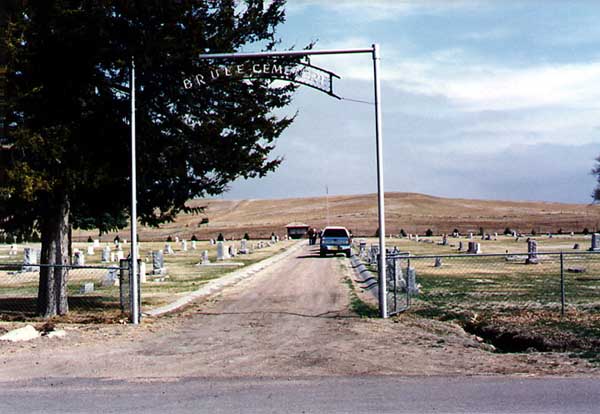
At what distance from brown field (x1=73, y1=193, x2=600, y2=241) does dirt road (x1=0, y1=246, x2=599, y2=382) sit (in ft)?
312

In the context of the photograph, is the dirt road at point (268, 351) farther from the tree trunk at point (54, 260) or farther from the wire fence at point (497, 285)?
the wire fence at point (497, 285)

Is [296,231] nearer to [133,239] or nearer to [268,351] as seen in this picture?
[133,239]

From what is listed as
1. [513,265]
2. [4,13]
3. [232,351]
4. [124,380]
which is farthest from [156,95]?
[513,265]

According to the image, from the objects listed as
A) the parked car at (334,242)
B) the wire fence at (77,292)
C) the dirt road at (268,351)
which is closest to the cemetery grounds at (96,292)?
the wire fence at (77,292)

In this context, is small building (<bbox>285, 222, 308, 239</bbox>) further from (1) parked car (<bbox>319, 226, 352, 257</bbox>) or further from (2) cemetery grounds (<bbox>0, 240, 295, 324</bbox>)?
(2) cemetery grounds (<bbox>0, 240, 295, 324</bbox>)

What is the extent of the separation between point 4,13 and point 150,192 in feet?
16.0

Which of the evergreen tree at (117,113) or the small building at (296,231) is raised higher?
the evergreen tree at (117,113)

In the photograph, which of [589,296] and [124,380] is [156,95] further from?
[589,296]

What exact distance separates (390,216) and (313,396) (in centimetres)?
14202

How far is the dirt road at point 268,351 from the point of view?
10.4 meters

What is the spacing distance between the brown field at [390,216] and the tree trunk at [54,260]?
92523mm

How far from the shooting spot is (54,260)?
17.2 meters

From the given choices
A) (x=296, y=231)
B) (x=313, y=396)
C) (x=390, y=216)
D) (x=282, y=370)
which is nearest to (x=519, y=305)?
(x=282, y=370)

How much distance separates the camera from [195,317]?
17.0 m
